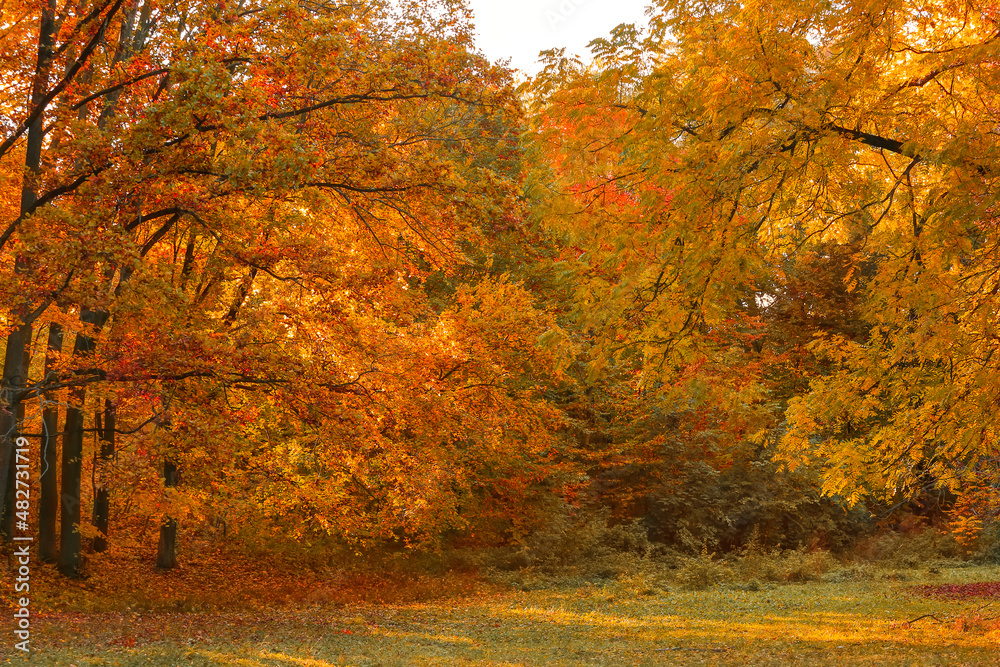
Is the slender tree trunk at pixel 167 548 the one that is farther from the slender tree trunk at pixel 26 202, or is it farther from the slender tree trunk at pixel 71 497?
the slender tree trunk at pixel 26 202

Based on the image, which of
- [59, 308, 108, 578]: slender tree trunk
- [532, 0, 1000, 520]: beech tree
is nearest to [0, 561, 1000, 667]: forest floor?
[59, 308, 108, 578]: slender tree trunk

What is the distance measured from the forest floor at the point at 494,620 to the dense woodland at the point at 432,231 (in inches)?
65.0

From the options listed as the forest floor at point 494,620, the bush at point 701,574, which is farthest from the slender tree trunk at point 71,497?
the bush at point 701,574

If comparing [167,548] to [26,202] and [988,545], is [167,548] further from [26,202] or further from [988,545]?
[988,545]

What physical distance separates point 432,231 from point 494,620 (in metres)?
6.87

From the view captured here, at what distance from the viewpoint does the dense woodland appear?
6.13m

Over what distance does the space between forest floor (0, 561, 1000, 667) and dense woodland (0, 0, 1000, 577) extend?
1.65 metres

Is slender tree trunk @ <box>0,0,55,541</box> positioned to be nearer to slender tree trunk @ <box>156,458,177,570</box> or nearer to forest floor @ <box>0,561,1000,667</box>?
forest floor @ <box>0,561,1000,667</box>

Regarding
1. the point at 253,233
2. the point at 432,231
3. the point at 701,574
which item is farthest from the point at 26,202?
the point at 701,574

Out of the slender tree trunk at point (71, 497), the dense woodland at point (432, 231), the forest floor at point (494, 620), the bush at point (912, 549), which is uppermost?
the dense woodland at point (432, 231)

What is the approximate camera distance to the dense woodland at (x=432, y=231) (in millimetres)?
6133

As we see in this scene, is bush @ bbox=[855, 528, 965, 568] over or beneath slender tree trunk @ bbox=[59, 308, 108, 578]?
beneath

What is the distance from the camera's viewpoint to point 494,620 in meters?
13.7

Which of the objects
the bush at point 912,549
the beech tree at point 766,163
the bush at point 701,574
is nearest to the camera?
the beech tree at point 766,163
